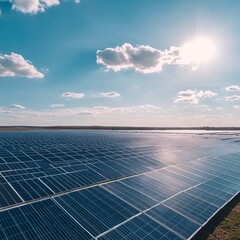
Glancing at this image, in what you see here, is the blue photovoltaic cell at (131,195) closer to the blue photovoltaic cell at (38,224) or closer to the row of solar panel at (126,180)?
the row of solar panel at (126,180)

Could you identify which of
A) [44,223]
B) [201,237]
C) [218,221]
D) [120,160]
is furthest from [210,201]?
[44,223]

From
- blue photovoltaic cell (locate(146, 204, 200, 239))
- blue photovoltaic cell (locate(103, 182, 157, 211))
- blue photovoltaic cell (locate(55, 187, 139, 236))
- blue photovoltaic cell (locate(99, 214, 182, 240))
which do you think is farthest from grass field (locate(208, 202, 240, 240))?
blue photovoltaic cell (locate(55, 187, 139, 236))

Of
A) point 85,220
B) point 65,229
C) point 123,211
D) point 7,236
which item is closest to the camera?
point 7,236

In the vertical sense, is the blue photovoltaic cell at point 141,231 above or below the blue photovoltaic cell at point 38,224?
below

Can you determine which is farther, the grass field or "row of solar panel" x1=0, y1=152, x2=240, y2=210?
the grass field

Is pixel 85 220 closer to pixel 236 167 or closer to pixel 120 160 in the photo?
pixel 120 160

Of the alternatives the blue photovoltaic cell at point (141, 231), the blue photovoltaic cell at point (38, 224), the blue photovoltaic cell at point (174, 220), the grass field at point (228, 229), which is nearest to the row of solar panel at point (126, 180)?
the blue photovoltaic cell at point (38, 224)

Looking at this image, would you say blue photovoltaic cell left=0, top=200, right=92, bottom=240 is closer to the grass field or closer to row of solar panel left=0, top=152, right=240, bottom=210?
row of solar panel left=0, top=152, right=240, bottom=210
